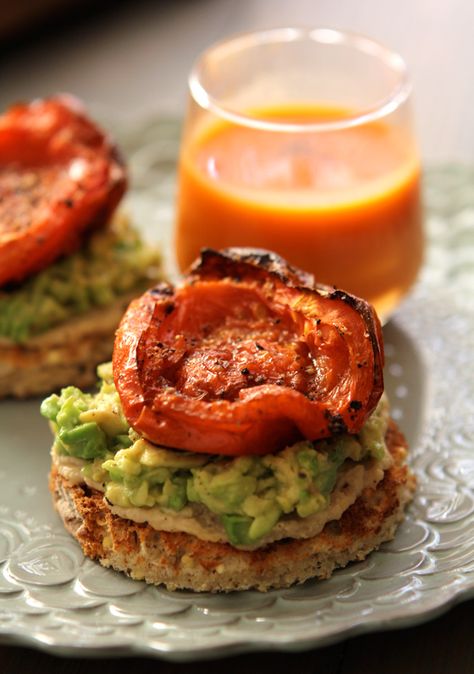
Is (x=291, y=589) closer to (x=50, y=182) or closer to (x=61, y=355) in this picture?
(x=61, y=355)

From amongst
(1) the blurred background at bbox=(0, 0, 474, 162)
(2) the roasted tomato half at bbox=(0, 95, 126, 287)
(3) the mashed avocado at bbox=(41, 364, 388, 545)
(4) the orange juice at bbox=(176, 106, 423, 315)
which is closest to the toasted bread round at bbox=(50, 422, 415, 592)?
(3) the mashed avocado at bbox=(41, 364, 388, 545)

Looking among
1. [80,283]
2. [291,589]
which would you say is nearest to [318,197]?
[80,283]

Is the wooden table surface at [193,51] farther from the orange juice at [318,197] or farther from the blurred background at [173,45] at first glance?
the orange juice at [318,197]

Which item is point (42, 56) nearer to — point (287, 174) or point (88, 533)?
point (287, 174)

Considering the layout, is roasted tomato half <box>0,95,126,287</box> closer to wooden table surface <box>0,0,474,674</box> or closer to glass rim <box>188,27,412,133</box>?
glass rim <box>188,27,412,133</box>

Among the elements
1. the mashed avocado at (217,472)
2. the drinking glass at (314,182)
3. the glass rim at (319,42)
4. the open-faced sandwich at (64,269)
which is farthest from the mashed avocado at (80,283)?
the mashed avocado at (217,472)
